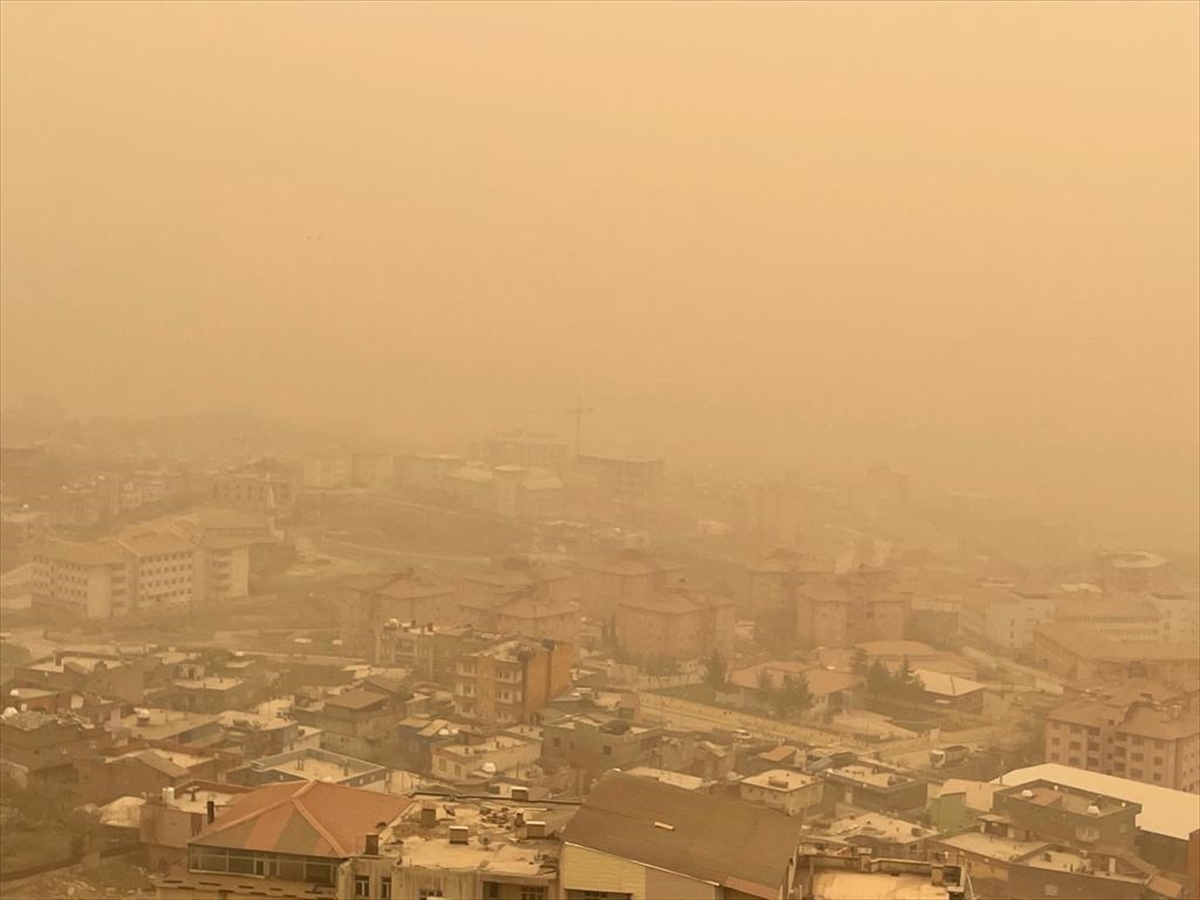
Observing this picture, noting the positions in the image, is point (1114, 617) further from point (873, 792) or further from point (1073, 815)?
point (1073, 815)

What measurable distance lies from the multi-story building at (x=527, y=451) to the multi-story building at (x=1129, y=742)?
893cm

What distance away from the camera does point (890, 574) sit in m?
13.0

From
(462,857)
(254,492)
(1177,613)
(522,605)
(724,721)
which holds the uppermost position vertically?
(462,857)

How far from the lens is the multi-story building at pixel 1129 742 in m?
7.85

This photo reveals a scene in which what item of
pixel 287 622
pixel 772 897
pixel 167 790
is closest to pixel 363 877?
pixel 772 897

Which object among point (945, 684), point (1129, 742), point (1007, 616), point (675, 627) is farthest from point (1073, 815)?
point (1007, 616)

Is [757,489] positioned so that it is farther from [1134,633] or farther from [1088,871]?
[1088,871]

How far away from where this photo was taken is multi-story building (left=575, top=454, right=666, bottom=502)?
1638 centimetres

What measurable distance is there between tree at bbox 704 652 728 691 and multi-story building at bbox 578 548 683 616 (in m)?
1.15

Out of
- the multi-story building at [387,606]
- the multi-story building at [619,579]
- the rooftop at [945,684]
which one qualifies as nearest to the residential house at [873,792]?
the rooftop at [945,684]

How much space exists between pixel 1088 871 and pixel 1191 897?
40 centimetres

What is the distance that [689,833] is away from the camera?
124 inches

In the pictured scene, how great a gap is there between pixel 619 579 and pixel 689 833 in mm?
8802

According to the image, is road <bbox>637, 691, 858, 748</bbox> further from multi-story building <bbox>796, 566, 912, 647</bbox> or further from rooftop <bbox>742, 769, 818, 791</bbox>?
multi-story building <bbox>796, 566, 912, 647</bbox>
